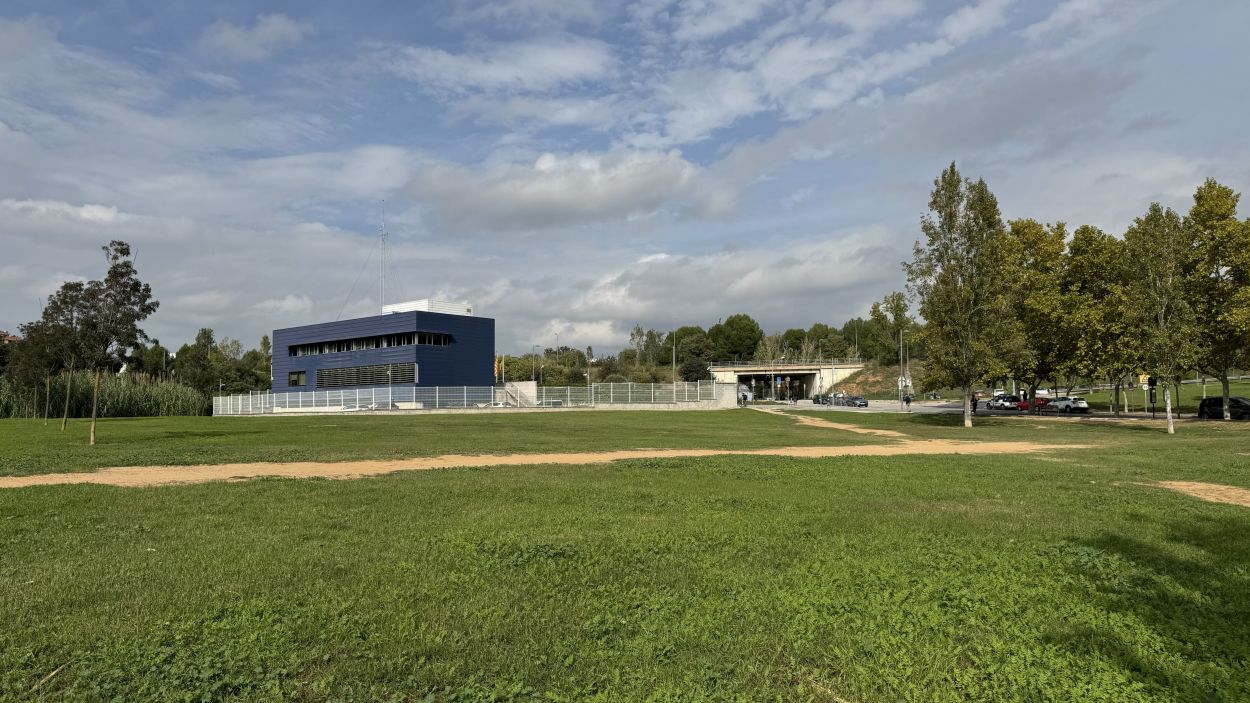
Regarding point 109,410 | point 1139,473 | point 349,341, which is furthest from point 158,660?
point 349,341

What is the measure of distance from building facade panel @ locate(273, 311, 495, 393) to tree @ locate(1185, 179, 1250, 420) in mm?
57256

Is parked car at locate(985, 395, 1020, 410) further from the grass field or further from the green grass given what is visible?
the grass field

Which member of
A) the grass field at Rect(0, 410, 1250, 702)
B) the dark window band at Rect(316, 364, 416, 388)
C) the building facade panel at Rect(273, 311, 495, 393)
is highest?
the building facade panel at Rect(273, 311, 495, 393)

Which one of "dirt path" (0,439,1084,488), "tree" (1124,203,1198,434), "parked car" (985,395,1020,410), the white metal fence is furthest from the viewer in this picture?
"parked car" (985,395,1020,410)

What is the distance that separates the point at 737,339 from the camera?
182500 millimetres

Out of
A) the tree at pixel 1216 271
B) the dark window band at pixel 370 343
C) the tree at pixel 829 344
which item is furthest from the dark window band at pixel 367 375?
the tree at pixel 829 344

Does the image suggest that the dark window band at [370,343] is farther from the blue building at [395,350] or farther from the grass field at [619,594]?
the grass field at [619,594]

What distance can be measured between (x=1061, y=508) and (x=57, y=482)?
16.2 metres

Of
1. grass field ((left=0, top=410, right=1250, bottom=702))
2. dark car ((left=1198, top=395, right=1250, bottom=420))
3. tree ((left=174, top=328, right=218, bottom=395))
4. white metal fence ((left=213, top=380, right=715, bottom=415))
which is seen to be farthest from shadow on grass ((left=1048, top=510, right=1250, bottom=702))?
tree ((left=174, top=328, right=218, bottom=395))

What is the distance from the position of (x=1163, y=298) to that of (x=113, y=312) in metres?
39.8

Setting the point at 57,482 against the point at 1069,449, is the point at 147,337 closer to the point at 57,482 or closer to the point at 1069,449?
the point at 57,482

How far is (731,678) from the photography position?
4.63 metres

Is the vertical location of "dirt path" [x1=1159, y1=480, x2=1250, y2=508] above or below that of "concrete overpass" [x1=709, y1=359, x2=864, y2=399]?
below

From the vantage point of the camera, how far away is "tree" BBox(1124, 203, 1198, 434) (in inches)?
1275
